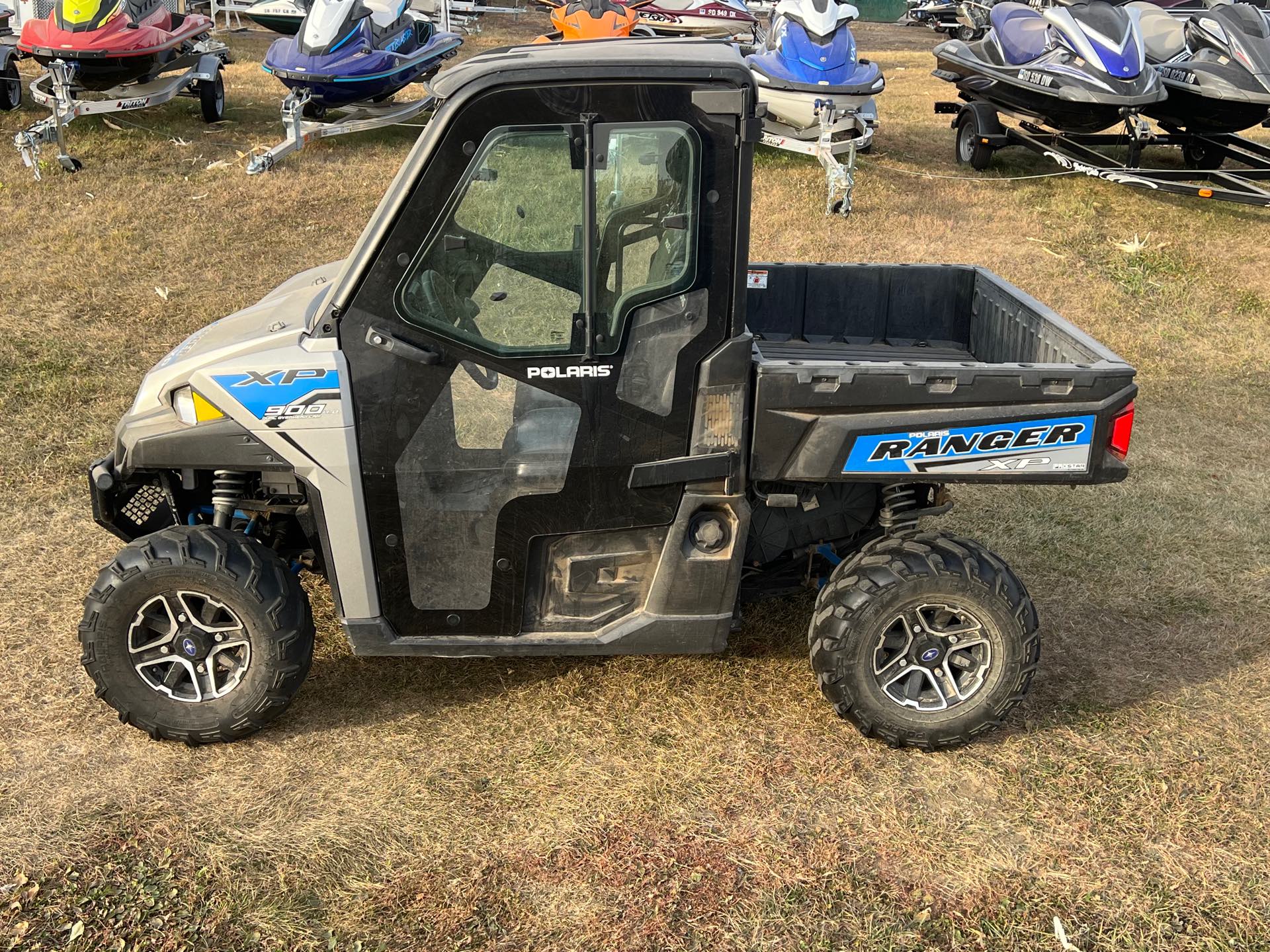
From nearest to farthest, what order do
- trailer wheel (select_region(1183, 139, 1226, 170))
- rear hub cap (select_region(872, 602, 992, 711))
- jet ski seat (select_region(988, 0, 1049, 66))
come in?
1. rear hub cap (select_region(872, 602, 992, 711))
2. jet ski seat (select_region(988, 0, 1049, 66))
3. trailer wheel (select_region(1183, 139, 1226, 170))

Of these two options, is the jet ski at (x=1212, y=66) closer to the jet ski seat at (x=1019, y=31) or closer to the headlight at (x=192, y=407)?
the jet ski seat at (x=1019, y=31)

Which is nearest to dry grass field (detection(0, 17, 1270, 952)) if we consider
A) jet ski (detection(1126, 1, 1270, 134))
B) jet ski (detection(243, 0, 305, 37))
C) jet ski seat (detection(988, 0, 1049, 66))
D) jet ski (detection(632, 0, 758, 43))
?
jet ski (detection(1126, 1, 1270, 134))

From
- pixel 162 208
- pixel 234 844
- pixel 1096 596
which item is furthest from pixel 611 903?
pixel 162 208

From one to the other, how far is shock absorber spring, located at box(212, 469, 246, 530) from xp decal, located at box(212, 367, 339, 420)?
0.43 meters

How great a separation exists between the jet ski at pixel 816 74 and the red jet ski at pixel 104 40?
6.05 m

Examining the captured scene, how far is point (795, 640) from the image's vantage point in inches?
193

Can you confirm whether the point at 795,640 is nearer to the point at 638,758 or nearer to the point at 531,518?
the point at 638,758

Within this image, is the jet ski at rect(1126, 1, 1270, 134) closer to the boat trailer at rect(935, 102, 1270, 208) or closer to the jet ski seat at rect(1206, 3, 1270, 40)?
the jet ski seat at rect(1206, 3, 1270, 40)

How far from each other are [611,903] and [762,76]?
32.5 ft

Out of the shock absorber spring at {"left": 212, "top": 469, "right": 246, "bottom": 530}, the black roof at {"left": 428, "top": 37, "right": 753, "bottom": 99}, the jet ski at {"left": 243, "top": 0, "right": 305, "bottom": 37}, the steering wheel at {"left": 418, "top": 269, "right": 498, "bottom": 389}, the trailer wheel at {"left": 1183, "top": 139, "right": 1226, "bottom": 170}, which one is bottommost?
the trailer wheel at {"left": 1183, "top": 139, "right": 1226, "bottom": 170}

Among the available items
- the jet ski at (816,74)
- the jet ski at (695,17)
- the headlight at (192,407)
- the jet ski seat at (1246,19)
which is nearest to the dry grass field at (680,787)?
the headlight at (192,407)

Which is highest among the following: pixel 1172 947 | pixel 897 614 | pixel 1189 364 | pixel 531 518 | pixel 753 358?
pixel 753 358

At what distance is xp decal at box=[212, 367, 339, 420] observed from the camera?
3.68m

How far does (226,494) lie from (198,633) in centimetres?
49
